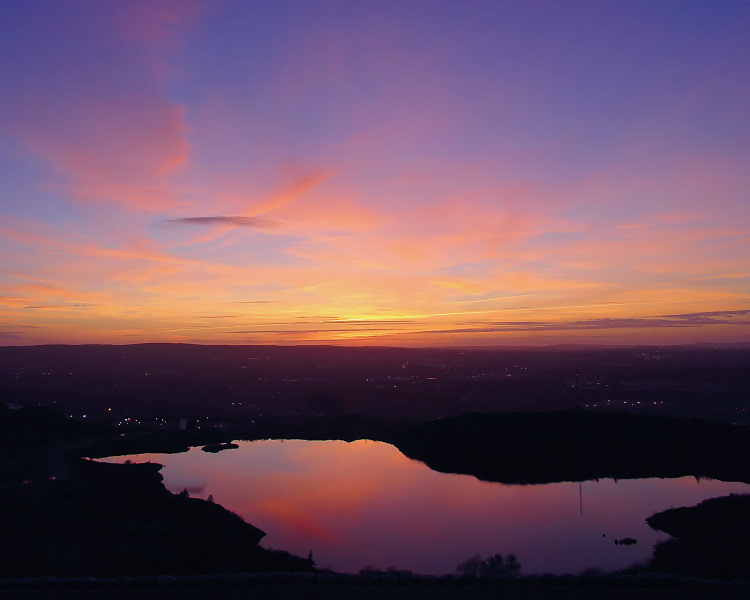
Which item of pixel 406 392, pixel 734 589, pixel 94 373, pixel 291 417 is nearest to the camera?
pixel 734 589

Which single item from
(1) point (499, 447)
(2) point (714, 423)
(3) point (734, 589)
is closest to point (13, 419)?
(1) point (499, 447)

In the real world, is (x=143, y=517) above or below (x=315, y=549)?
above

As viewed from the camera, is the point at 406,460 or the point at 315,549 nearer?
the point at 315,549

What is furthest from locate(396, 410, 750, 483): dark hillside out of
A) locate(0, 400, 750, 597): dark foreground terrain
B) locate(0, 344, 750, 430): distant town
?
locate(0, 344, 750, 430): distant town

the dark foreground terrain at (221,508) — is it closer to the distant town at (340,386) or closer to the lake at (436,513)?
the lake at (436,513)

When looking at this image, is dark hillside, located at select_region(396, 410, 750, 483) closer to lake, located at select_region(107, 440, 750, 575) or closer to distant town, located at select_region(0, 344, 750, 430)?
lake, located at select_region(107, 440, 750, 575)

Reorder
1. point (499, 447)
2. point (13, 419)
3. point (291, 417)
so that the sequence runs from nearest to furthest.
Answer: point (499, 447), point (13, 419), point (291, 417)

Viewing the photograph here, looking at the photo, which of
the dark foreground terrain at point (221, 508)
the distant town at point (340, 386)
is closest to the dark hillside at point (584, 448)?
the dark foreground terrain at point (221, 508)

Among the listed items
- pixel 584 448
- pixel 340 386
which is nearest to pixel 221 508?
pixel 584 448

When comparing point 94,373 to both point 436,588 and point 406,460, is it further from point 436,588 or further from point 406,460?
point 436,588
